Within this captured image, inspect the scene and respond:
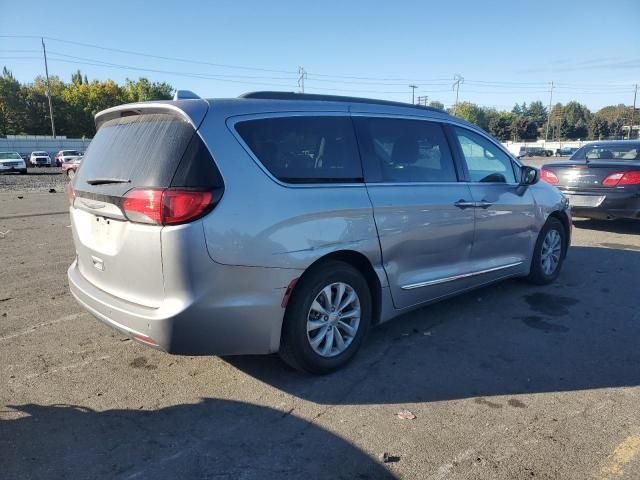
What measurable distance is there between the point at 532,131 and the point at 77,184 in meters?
134

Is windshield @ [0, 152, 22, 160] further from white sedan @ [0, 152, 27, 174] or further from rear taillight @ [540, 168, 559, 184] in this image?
rear taillight @ [540, 168, 559, 184]

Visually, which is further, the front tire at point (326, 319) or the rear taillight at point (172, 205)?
the front tire at point (326, 319)

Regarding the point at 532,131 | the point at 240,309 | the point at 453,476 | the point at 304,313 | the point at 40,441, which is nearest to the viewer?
the point at 453,476

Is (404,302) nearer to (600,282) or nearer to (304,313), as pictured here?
(304,313)

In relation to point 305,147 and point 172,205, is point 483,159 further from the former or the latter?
point 172,205

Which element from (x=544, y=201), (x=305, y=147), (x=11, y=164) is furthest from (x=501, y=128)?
(x=305, y=147)

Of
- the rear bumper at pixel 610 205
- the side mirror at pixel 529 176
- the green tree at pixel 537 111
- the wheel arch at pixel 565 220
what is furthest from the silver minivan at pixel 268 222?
the green tree at pixel 537 111

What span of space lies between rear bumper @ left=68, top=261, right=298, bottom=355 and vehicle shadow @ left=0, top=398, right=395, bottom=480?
0.42 m

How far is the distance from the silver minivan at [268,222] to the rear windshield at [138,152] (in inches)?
0.4

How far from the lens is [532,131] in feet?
405

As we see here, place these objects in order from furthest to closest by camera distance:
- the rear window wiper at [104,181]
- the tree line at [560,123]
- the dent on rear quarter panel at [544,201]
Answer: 1. the tree line at [560,123]
2. the dent on rear quarter panel at [544,201]
3. the rear window wiper at [104,181]

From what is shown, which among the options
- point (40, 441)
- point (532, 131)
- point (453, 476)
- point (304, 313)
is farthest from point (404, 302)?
point (532, 131)

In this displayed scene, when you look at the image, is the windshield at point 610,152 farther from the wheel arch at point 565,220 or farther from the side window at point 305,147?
the side window at point 305,147

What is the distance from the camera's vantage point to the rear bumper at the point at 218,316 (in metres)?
2.91
